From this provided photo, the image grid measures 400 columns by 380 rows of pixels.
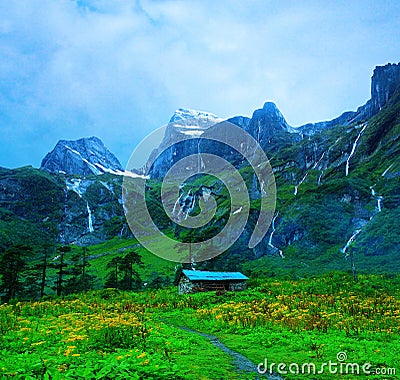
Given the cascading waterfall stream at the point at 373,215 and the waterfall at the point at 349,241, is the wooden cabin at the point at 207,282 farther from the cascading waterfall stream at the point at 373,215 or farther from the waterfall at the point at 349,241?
the waterfall at the point at 349,241

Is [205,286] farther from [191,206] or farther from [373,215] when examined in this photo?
[191,206]

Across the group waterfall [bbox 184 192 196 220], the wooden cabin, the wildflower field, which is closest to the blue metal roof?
the wooden cabin

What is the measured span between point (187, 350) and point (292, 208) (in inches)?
2924

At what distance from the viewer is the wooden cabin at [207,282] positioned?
117 ft

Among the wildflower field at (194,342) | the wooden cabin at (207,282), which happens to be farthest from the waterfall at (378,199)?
the wildflower field at (194,342)

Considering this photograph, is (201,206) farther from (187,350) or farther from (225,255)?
(187,350)

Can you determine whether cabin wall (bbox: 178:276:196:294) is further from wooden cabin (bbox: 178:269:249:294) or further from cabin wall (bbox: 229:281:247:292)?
cabin wall (bbox: 229:281:247:292)

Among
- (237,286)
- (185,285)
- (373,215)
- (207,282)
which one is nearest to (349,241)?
(373,215)

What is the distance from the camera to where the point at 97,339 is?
10773 mm

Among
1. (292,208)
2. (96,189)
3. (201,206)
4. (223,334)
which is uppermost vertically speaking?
(96,189)

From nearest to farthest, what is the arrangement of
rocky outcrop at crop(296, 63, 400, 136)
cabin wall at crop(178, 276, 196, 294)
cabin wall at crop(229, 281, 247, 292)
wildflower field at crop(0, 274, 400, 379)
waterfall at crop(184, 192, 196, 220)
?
wildflower field at crop(0, 274, 400, 379) < cabin wall at crop(178, 276, 196, 294) < cabin wall at crop(229, 281, 247, 292) < waterfall at crop(184, 192, 196, 220) < rocky outcrop at crop(296, 63, 400, 136)

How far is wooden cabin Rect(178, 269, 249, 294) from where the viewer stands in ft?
117

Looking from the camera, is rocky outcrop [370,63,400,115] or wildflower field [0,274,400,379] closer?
wildflower field [0,274,400,379]

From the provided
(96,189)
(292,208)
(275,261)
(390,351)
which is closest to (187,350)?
(390,351)
